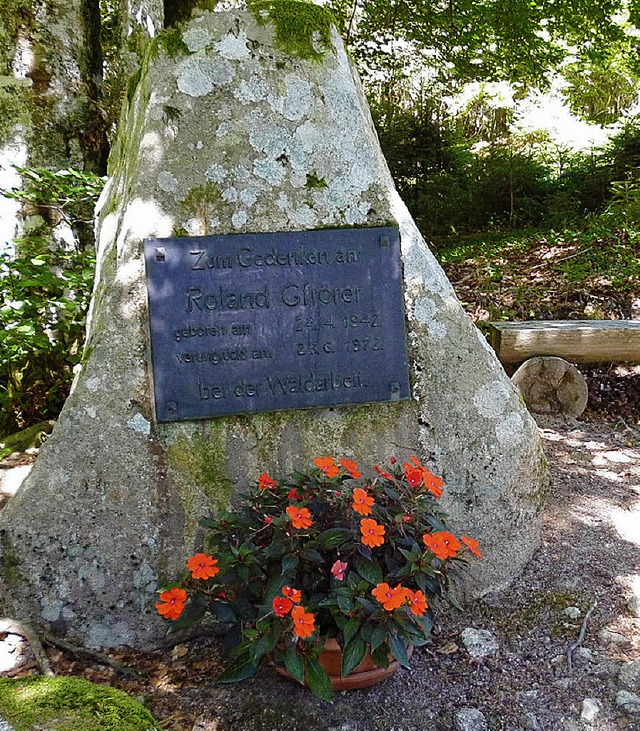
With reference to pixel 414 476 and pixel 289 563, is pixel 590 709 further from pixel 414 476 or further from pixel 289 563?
pixel 289 563

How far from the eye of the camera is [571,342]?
189 inches

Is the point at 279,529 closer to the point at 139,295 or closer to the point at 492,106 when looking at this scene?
the point at 139,295

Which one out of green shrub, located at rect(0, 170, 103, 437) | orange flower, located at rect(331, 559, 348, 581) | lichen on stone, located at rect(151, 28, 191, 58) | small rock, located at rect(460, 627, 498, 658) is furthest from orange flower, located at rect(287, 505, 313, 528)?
green shrub, located at rect(0, 170, 103, 437)

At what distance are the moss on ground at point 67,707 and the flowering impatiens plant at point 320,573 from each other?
0.53 m

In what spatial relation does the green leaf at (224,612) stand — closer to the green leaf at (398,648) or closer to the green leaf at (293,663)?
the green leaf at (293,663)

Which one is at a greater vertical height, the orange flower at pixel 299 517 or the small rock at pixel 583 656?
the orange flower at pixel 299 517

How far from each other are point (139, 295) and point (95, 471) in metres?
0.64

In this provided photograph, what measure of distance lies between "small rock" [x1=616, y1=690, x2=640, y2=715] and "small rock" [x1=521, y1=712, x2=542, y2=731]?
252 mm

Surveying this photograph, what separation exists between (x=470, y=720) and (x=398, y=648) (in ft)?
1.21

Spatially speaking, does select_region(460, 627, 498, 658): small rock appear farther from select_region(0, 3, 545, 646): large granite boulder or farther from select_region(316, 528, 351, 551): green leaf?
select_region(316, 528, 351, 551): green leaf

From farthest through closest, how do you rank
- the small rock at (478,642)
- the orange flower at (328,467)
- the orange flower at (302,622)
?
1. the small rock at (478,642)
2. the orange flower at (328,467)
3. the orange flower at (302,622)

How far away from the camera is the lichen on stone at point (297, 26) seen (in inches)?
96.5

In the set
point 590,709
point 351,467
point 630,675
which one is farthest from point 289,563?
point 630,675

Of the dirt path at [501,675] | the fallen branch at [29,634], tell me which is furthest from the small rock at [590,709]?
the fallen branch at [29,634]
